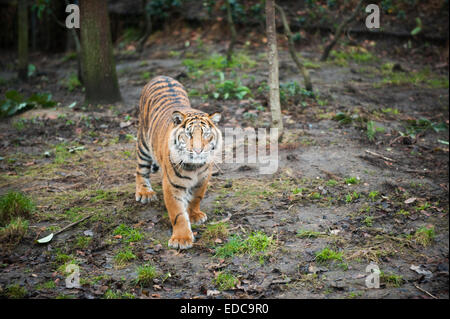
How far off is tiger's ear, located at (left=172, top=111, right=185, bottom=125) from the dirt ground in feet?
3.78

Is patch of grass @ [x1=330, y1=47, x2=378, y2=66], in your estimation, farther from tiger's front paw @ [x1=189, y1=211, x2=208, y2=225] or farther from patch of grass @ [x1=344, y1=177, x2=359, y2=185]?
tiger's front paw @ [x1=189, y1=211, x2=208, y2=225]

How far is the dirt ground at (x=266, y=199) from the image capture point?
3.68 meters

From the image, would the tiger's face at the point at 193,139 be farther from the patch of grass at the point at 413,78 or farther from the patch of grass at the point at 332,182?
the patch of grass at the point at 413,78

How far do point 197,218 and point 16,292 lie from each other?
1.87 meters

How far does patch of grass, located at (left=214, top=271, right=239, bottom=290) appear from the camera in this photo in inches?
143

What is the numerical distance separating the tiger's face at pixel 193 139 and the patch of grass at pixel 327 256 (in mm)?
1377

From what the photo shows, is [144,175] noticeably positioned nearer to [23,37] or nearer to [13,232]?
[13,232]

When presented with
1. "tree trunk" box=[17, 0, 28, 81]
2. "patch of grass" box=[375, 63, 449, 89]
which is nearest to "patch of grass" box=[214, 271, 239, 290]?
"patch of grass" box=[375, 63, 449, 89]

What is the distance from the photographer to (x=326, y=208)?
4.89m

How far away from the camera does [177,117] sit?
13.8ft

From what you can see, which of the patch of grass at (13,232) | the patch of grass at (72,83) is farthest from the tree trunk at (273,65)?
the patch of grass at (72,83)

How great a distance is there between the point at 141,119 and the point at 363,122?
362 cm

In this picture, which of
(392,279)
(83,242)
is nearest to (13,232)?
(83,242)
